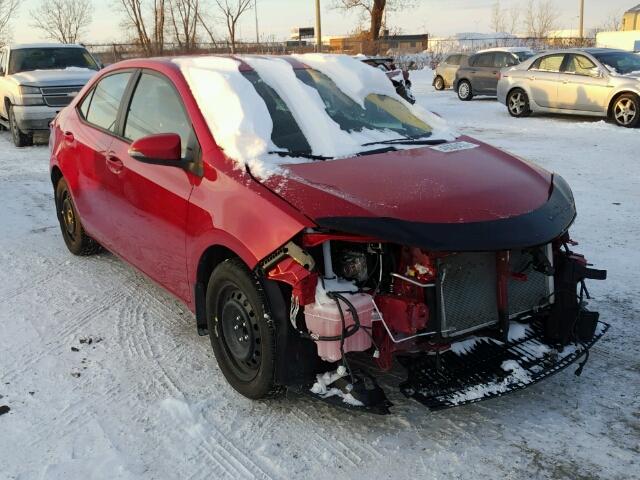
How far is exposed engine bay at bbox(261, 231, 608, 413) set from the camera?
109 inches

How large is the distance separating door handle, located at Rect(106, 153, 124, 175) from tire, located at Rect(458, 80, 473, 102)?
1668 cm

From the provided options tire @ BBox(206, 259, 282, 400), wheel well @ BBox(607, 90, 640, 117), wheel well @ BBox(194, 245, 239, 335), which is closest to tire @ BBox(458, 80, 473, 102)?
wheel well @ BBox(607, 90, 640, 117)

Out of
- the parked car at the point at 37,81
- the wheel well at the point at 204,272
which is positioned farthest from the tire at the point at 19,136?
the wheel well at the point at 204,272

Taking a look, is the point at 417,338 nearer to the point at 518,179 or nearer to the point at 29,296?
the point at 518,179

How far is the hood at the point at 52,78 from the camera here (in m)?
11.3

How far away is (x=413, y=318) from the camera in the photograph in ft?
9.05

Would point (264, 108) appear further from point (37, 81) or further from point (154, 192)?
point (37, 81)

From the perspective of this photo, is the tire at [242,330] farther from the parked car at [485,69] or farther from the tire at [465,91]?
the tire at [465,91]

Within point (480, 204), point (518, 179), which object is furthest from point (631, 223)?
point (480, 204)

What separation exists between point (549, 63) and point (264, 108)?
479 inches

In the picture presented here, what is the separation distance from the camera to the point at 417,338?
2912 millimetres

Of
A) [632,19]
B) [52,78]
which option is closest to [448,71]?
[52,78]

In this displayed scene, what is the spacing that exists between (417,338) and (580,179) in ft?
19.3

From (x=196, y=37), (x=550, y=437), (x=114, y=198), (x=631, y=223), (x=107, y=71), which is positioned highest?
(x=196, y=37)
